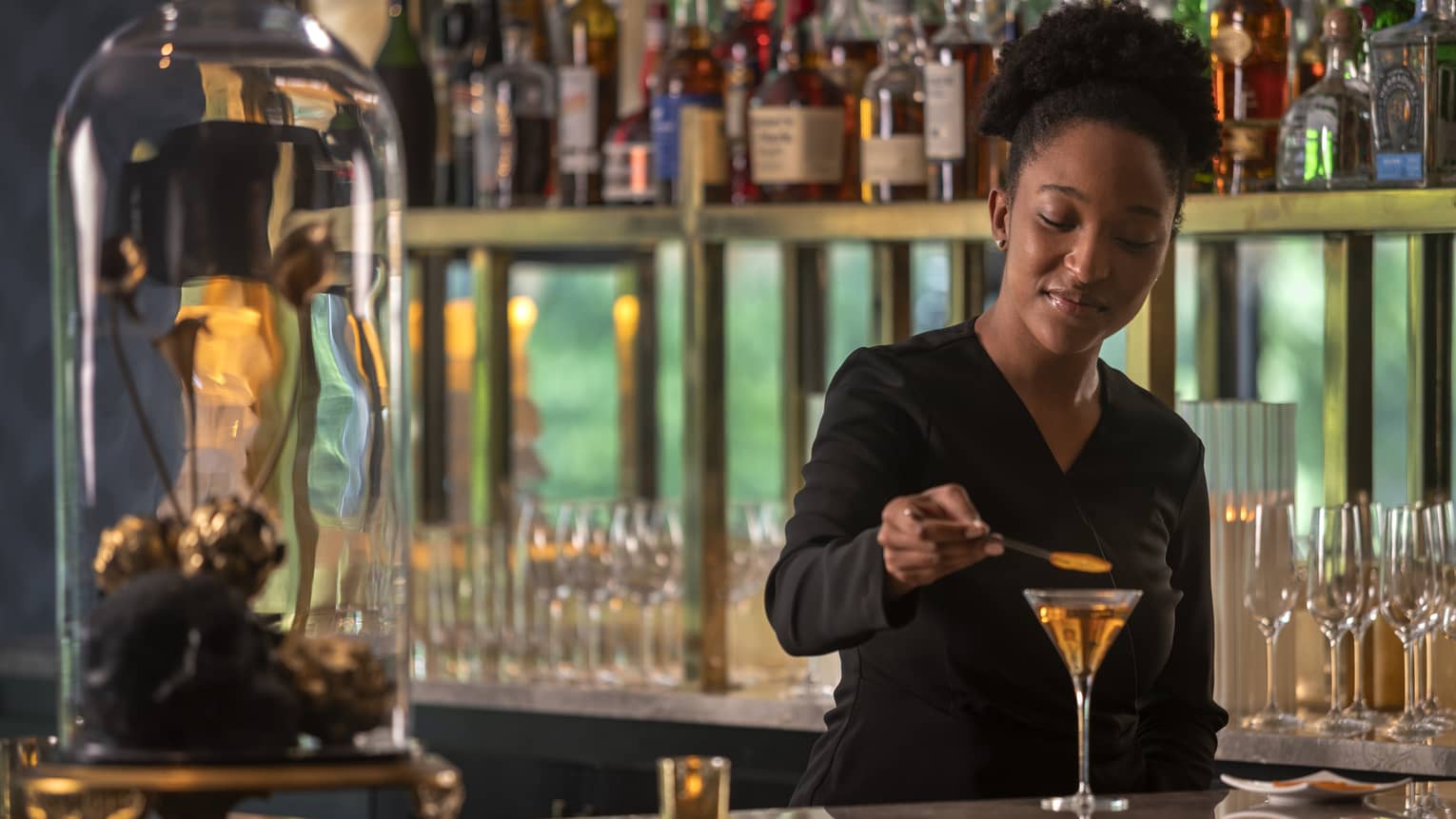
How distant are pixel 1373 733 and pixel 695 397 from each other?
97 centimetres

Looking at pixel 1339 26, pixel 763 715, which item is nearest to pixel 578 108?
pixel 763 715

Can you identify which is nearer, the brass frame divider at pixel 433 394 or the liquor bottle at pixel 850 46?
the liquor bottle at pixel 850 46

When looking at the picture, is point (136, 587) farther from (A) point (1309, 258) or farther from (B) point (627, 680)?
(A) point (1309, 258)

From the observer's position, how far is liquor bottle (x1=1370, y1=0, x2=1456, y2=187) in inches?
88.9

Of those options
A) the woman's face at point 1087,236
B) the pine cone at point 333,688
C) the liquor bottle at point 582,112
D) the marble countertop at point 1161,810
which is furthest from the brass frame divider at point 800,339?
the pine cone at point 333,688

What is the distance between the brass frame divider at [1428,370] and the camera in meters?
2.53

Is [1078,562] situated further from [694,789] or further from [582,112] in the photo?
[582,112]

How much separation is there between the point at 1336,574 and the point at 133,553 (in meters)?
1.55

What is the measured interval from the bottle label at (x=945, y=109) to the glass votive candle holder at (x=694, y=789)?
1431 millimetres

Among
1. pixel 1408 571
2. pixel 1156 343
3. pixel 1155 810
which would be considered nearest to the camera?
pixel 1155 810

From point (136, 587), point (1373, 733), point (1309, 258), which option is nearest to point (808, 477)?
point (136, 587)

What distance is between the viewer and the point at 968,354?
1796 mm

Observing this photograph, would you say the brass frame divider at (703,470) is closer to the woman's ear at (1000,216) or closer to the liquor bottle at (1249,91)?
the liquor bottle at (1249,91)

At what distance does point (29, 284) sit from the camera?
3605 mm
